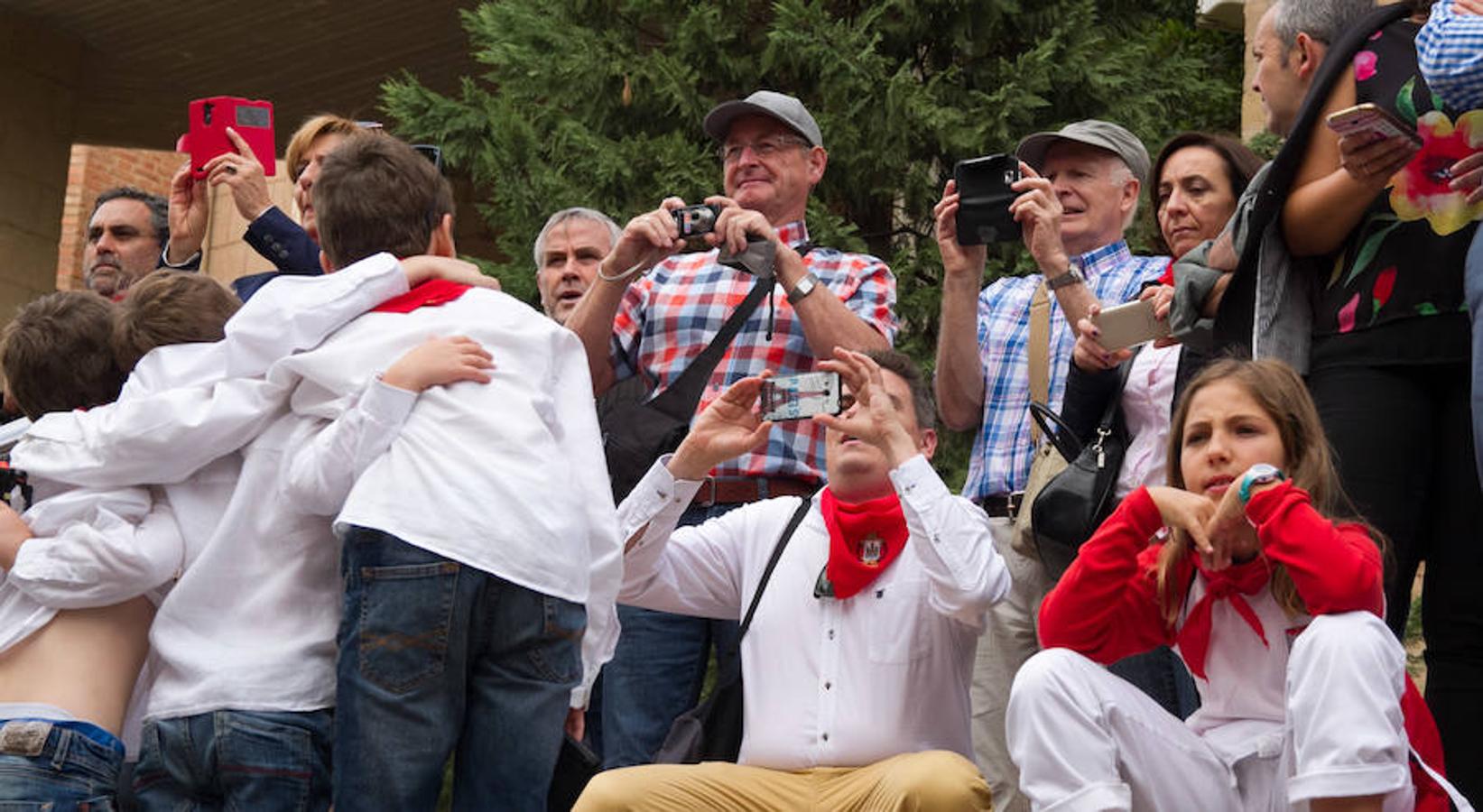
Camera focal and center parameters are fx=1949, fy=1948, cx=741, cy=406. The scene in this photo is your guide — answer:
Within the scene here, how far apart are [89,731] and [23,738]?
13 centimetres

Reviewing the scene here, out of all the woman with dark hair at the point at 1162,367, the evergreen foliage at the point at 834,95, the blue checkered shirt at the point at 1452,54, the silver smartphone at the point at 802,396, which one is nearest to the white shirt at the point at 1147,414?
the woman with dark hair at the point at 1162,367

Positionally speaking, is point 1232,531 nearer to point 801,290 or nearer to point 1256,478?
point 1256,478

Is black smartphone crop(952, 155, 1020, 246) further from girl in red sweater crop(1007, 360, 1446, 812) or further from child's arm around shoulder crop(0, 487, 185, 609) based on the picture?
child's arm around shoulder crop(0, 487, 185, 609)

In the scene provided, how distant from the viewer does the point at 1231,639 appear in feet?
12.5

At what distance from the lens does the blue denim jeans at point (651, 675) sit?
192 inches

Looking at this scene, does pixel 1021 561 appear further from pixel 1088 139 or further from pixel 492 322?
pixel 492 322

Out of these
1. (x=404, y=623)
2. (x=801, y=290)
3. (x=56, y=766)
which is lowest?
(x=56, y=766)

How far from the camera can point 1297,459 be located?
384 cm

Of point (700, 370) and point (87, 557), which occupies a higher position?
point (700, 370)

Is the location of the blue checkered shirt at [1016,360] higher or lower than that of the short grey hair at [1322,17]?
lower

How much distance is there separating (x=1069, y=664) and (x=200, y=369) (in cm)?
189

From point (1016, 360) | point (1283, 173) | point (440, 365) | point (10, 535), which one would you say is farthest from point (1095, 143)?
point (10, 535)

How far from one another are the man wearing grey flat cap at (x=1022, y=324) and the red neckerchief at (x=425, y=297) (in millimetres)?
1503

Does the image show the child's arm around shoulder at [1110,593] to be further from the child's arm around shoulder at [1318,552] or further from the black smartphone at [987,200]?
the black smartphone at [987,200]
